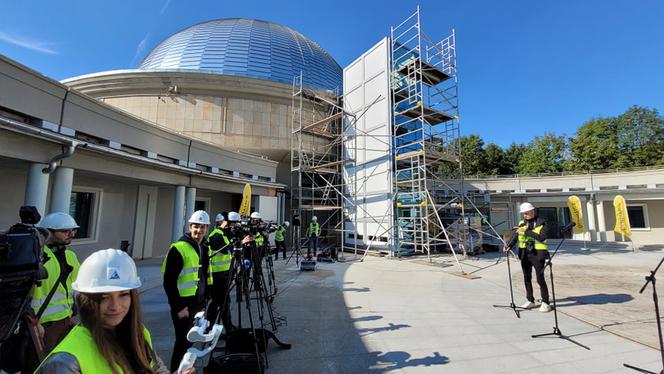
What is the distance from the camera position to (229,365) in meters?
2.80

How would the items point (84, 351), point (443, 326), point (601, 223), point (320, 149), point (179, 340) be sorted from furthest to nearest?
point (601, 223)
point (320, 149)
point (443, 326)
point (179, 340)
point (84, 351)

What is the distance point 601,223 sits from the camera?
19.8 metres

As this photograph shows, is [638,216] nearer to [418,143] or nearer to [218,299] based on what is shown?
[418,143]

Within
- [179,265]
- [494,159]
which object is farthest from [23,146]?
[494,159]

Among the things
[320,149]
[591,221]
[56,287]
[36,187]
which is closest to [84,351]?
[56,287]

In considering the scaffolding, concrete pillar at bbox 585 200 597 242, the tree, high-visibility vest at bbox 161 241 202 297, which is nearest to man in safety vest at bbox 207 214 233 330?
high-visibility vest at bbox 161 241 202 297

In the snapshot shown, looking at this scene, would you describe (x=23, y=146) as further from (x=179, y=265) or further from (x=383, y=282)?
(x=383, y=282)

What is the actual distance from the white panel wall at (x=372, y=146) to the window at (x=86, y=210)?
10830 mm

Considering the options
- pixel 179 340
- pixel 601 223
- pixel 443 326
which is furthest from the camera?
pixel 601 223

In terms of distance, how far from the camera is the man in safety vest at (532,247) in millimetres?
5229

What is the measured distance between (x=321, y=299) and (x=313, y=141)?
13.3 m

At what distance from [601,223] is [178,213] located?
2608cm

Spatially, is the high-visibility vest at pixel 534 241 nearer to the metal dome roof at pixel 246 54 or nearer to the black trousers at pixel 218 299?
the black trousers at pixel 218 299

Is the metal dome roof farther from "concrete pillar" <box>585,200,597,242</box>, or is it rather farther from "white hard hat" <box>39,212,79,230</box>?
"concrete pillar" <box>585,200,597,242</box>
